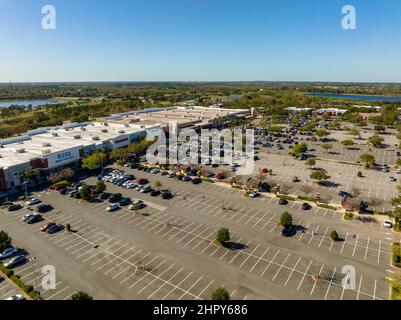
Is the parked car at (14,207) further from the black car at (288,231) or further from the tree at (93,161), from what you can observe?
the black car at (288,231)

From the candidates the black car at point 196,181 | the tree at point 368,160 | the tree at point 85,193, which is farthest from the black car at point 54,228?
the tree at point 368,160

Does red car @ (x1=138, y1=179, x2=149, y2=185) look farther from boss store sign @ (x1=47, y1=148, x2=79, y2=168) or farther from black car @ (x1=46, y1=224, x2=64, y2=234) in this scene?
boss store sign @ (x1=47, y1=148, x2=79, y2=168)

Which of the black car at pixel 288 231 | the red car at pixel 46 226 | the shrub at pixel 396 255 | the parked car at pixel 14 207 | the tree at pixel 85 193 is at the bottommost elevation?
the shrub at pixel 396 255

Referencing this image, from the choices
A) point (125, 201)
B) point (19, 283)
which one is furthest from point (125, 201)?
point (19, 283)

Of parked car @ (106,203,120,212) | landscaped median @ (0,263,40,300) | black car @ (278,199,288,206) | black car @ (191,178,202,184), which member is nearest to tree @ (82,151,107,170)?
parked car @ (106,203,120,212)
